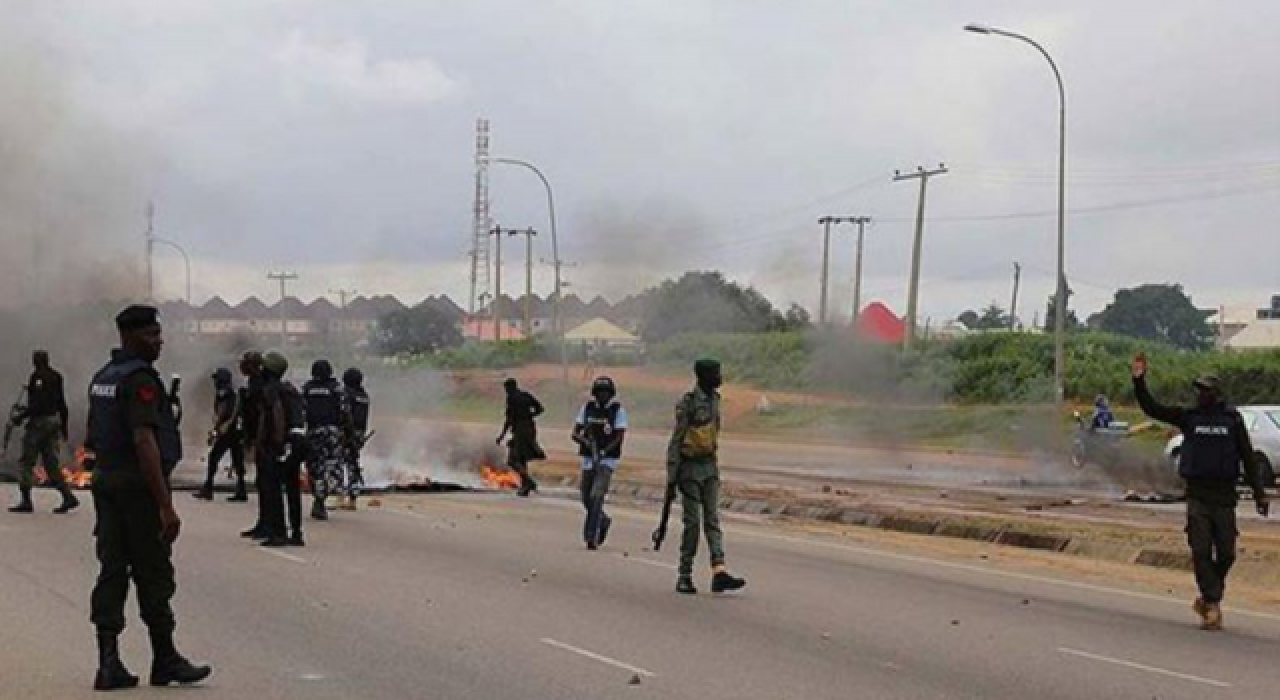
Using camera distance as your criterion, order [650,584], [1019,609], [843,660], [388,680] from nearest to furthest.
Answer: [388,680], [843,660], [1019,609], [650,584]

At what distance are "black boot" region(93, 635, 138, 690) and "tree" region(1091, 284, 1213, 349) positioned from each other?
12353 centimetres

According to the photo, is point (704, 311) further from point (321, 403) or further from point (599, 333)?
point (321, 403)

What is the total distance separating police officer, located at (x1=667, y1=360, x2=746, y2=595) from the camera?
50.0ft

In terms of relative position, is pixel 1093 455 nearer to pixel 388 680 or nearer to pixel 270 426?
pixel 270 426

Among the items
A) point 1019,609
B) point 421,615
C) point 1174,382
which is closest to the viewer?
point 421,615

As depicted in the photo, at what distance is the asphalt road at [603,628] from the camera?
35.6ft

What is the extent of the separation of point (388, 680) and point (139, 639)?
7.66ft

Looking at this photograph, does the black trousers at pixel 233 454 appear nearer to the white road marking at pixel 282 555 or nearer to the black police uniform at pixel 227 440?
the black police uniform at pixel 227 440

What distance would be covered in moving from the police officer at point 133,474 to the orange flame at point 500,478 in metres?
19.3

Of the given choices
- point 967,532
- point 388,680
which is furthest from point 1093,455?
point 388,680

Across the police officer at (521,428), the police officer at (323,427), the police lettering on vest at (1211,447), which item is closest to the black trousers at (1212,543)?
the police lettering on vest at (1211,447)

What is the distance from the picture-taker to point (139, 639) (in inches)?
483

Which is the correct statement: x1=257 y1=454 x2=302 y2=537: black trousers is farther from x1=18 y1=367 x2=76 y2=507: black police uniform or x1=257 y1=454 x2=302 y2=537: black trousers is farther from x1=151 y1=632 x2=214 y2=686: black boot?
x1=151 y1=632 x2=214 y2=686: black boot

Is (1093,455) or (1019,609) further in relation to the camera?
(1093,455)
